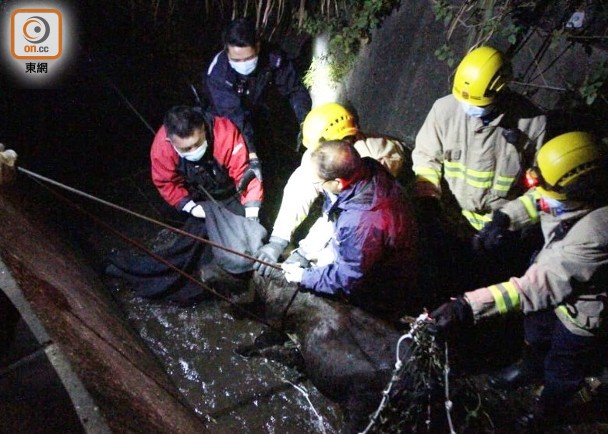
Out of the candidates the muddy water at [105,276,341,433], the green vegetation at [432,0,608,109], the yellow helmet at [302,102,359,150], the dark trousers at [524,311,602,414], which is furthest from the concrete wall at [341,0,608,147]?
the muddy water at [105,276,341,433]

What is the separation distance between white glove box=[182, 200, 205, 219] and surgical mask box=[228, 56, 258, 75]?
164cm

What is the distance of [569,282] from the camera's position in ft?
8.21

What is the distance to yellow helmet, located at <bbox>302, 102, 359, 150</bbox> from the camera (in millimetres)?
3520

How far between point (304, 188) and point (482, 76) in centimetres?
161

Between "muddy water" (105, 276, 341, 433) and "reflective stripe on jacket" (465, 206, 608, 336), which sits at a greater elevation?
"reflective stripe on jacket" (465, 206, 608, 336)

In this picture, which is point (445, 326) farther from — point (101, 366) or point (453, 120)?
point (101, 366)

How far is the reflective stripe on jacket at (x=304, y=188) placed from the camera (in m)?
3.57

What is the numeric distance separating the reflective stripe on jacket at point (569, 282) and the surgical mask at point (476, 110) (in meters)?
0.91

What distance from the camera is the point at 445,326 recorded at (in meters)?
2.55

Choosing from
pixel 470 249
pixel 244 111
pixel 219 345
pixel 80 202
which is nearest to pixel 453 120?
pixel 470 249

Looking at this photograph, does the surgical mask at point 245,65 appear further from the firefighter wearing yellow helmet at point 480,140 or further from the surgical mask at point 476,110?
the surgical mask at point 476,110

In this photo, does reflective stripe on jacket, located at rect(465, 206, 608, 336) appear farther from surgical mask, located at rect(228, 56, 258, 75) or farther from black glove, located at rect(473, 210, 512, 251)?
surgical mask, located at rect(228, 56, 258, 75)

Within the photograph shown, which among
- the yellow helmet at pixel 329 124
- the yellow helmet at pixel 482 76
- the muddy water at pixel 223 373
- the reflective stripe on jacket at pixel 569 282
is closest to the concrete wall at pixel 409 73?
the yellow helmet at pixel 482 76

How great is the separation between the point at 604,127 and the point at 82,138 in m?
6.41
